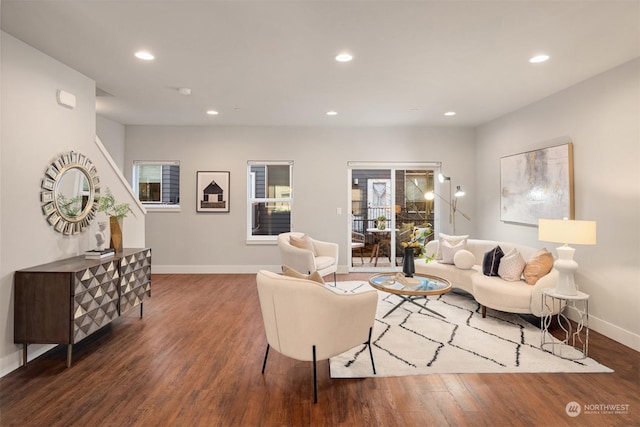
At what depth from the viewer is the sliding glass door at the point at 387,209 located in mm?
6426

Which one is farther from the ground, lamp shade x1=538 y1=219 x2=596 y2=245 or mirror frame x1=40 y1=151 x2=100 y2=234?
mirror frame x1=40 y1=151 x2=100 y2=234

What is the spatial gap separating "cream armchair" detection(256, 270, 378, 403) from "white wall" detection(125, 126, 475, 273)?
3801 mm

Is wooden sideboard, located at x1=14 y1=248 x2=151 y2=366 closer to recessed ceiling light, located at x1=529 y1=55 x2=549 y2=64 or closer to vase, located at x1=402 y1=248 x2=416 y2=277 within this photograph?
vase, located at x1=402 y1=248 x2=416 y2=277

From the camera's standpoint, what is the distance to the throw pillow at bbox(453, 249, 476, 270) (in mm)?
4512

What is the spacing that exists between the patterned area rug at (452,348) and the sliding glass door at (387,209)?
2.39m

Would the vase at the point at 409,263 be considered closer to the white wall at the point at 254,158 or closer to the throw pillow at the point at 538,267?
the throw pillow at the point at 538,267

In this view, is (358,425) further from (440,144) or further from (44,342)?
(440,144)

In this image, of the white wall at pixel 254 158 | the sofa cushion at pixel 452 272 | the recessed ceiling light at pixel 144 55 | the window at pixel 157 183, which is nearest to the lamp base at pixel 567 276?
the sofa cushion at pixel 452 272

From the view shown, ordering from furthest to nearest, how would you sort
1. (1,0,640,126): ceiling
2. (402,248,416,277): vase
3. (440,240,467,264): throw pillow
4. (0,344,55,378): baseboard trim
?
(440,240,467,264): throw pillow
(402,248,416,277): vase
(0,344,55,378): baseboard trim
(1,0,640,126): ceiling

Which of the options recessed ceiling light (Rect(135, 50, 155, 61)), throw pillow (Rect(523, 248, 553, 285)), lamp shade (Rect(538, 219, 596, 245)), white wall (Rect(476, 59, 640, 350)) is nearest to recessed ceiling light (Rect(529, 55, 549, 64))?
white wall (Rect(476, 59, 640, 350))

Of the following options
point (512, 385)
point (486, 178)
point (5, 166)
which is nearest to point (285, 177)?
point (486, 178)

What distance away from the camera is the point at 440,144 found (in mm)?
6285

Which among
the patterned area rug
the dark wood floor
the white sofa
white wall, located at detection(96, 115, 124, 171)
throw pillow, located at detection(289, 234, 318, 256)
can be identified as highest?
white wall, located at detection(96, 115, 124, 171)

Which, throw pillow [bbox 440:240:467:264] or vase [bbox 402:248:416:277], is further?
throw pillow [bbox 440:240:467:264]
